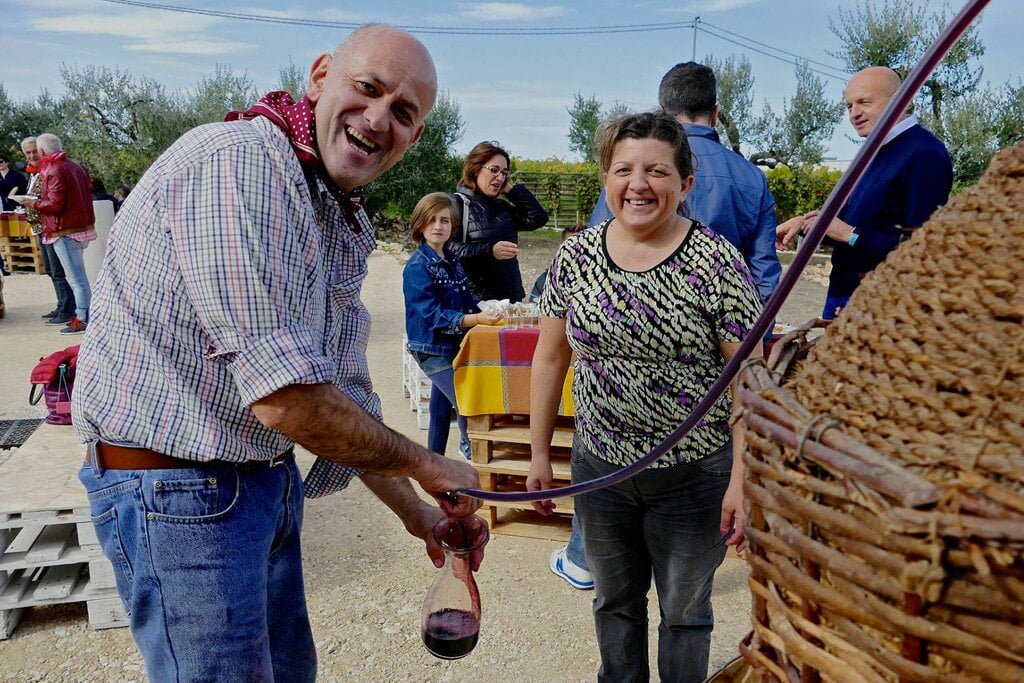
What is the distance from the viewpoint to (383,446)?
1.63 metres

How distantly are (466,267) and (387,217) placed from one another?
676 inches

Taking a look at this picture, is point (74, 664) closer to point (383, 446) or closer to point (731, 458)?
point (383, 446)

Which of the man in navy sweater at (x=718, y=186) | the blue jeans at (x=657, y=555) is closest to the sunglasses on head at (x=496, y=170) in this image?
the man in navy sweater at (x=718, y=186)

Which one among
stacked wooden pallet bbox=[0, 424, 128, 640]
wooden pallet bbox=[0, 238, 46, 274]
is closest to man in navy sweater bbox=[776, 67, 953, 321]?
stacked wooden pallet bbox=[0, 424, 128, 640]

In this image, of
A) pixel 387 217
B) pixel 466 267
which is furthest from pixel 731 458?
pixel 387 217

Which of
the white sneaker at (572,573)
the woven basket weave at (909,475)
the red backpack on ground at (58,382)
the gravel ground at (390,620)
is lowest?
the gravel ground at (390,620)

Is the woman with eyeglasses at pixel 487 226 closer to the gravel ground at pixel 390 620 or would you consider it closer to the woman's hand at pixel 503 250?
the woman's hand at pixel 503 250

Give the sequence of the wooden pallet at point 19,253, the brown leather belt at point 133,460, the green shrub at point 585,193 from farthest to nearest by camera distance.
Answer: the green shrub at point 585,193 < the wooden pallet at point 19,253 < the brown leather belt at point 133,460

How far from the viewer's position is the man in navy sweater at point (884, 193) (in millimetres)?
3299

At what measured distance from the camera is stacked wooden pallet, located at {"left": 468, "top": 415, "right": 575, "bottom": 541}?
4.05 metres

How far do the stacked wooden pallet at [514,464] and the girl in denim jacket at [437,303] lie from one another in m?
0.34

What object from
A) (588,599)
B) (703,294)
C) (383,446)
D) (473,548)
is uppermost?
(703,294)

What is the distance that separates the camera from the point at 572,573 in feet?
12.2

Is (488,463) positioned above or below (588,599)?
above
